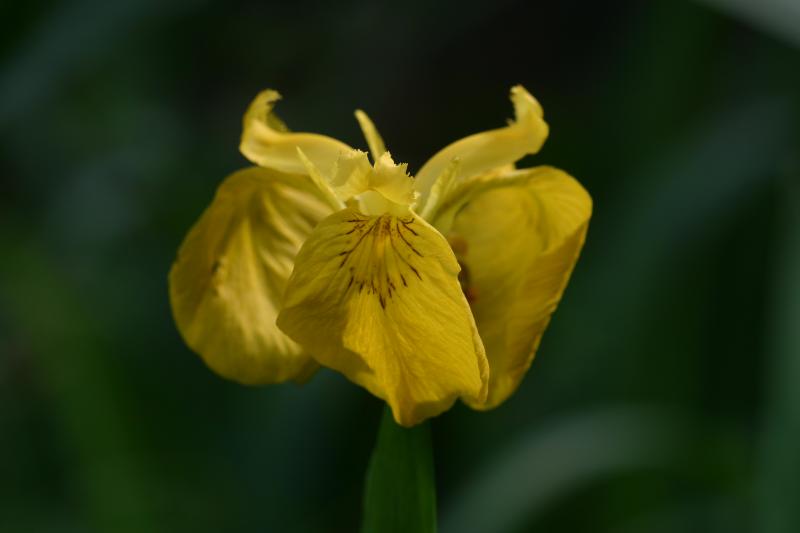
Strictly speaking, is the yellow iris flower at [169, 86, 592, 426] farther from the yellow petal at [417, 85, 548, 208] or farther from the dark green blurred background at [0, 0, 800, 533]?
the dark green blurred background at [0, 0, 800, 533]

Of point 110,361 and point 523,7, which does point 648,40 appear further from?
point 110,361

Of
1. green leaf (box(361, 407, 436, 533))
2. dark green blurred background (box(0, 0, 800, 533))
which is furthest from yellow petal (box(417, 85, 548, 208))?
dark green blurred background (box(0, 0, 800, 533))

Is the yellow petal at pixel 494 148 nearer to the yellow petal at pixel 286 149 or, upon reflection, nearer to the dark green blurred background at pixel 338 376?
the yellow petal at pixel 286 149

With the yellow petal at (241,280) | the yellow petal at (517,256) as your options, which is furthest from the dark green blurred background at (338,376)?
the yellow petal at (241,280)

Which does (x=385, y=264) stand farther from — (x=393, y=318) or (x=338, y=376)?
(x=338, y=376)

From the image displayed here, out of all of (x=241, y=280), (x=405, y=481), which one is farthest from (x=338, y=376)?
(x=405, y=481)

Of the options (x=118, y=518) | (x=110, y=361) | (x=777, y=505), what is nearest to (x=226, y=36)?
(x=110, y=361)
